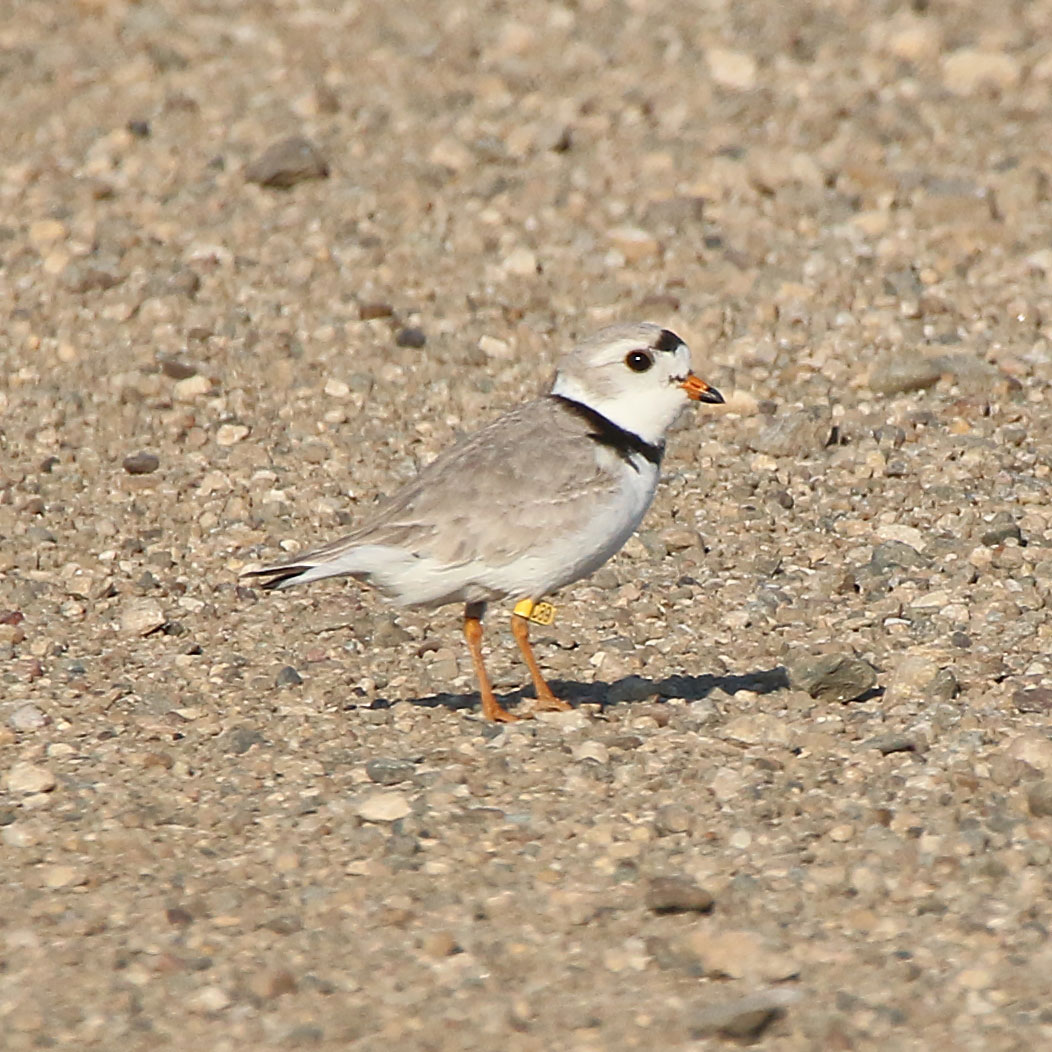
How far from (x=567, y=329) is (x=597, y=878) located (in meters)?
5.27

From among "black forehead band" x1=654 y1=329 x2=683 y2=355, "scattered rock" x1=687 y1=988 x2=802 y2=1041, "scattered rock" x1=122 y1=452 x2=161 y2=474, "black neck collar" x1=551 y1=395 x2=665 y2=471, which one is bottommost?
"scattered rock" x1=687 y1=988 x2=802 y2=1041

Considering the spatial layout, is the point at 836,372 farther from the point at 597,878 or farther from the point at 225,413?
the point at 597,878

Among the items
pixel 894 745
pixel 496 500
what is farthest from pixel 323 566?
pixel 894 745

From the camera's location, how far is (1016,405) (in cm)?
958

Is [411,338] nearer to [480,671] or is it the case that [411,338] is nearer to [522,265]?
[522,265]

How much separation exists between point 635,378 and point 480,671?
46.0 inches

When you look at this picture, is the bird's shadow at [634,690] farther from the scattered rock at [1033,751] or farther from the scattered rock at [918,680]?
Answer: the scattered rock at [1033,751]

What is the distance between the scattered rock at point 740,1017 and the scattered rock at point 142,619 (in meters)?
3.55

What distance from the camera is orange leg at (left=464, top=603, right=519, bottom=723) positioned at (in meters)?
6.79

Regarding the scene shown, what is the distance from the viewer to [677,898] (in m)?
5.37

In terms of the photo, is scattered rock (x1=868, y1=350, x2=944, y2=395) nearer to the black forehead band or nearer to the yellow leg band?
the black forehead band

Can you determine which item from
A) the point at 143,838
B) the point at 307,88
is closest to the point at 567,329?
the point at 307,88

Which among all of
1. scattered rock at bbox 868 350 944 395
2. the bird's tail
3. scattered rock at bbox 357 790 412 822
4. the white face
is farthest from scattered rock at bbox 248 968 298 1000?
scattered rock at bbox 868 350 944 395

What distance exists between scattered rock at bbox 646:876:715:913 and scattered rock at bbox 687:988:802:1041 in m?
0.48
